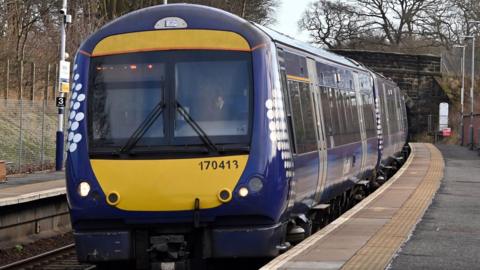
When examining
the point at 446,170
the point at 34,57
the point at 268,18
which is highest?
the point at 268,18

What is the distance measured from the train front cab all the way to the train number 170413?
0.03 ft

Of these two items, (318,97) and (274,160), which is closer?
(274,160)

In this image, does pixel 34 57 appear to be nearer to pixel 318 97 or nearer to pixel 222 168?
pixel 318 97

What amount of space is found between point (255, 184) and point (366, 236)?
2473mm

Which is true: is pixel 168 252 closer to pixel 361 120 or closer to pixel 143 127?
pixel 143 127

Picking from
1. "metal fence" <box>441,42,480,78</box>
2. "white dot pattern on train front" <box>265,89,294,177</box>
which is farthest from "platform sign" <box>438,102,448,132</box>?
"white dot pattern on train front" <box>265,89,294,177</box>

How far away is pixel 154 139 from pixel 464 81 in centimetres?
5570

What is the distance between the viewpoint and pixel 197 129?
26.3 ft

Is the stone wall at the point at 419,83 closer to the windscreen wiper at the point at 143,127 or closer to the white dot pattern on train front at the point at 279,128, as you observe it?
the white dot pattern on train front at the point at 279,128

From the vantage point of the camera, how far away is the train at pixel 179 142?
7836 mm

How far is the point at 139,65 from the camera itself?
27.1 ft

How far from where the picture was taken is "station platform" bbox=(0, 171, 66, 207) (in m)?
14.7

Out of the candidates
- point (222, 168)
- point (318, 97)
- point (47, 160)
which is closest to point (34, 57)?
point (47, 160)

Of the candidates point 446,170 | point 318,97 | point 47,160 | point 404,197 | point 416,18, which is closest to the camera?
point 318,97
